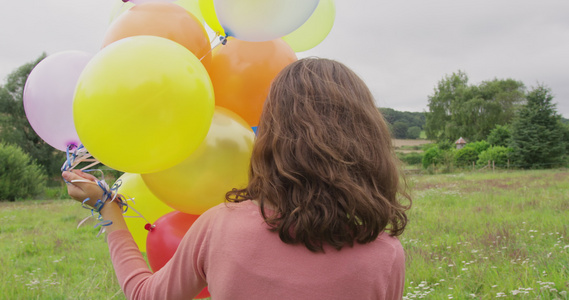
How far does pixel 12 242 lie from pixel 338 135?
668cm

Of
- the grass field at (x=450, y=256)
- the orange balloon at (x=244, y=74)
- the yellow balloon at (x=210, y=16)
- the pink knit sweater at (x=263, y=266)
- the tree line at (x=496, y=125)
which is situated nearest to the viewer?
the pink knit sweater at (x=263, y=266)

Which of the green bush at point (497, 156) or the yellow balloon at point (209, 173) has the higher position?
the yellow balloon at point (209, 173)

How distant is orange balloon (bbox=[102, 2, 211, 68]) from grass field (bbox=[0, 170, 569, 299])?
1672mm

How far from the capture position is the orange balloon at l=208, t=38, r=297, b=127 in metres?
1.70

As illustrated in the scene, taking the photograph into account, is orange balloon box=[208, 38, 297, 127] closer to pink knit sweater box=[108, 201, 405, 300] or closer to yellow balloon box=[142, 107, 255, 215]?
yellow balloon box=[142, 107, 255, 215]

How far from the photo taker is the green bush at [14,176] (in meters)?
16.3

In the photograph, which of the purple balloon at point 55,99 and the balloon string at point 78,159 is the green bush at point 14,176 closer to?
the purple balloon at point 55,99

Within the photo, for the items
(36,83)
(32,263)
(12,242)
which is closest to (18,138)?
(12,242)

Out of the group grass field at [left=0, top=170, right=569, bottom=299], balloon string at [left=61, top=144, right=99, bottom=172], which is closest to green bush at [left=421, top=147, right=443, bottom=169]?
grass field at [left=0, top=170, right=569, bottom=299]

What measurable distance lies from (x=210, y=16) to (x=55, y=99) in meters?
0.80

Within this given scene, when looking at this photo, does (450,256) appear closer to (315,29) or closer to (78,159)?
(315,29)

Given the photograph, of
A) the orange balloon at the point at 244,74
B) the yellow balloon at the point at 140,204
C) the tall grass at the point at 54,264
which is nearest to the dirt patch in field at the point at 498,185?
the tall grass at the point at 54,264

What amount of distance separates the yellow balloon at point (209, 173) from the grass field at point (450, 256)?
1531 millimetres

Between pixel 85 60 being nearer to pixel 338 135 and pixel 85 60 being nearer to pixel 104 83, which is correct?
pixel 104 83
